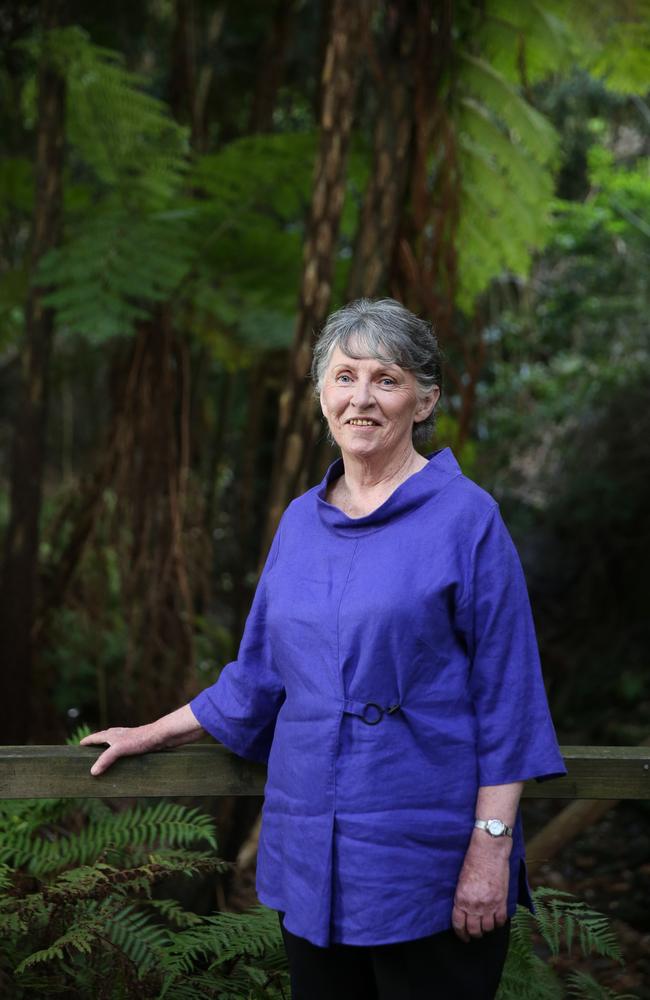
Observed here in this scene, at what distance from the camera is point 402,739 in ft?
5.58

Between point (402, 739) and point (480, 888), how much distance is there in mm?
262

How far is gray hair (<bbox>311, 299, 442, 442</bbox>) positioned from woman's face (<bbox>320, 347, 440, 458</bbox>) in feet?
0.05

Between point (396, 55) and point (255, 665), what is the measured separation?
307cm

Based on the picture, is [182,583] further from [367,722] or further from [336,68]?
[367,722]

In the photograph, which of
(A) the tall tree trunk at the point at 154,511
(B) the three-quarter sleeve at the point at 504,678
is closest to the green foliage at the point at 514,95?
(A) the tall tree trunk at the point at 154,511

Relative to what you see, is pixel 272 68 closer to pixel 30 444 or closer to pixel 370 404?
pixel 30 444

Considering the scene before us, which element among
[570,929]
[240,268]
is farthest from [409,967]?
[240,268]

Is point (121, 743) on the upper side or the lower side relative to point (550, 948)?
upper

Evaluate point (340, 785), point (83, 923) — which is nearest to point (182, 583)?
point (83, 923)

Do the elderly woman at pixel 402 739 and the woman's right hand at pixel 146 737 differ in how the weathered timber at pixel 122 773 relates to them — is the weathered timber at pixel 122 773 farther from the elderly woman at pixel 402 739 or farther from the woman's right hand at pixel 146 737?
the elderly woman at pixel 402 739

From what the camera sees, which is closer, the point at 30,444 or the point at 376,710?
the point at 376,710

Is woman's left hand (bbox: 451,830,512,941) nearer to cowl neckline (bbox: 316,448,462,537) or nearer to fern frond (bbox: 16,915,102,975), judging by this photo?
cowl neckline (bbox: 316,448,462,537)

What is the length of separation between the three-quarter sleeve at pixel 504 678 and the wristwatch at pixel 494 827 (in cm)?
6

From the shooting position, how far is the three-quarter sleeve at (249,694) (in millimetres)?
1978
